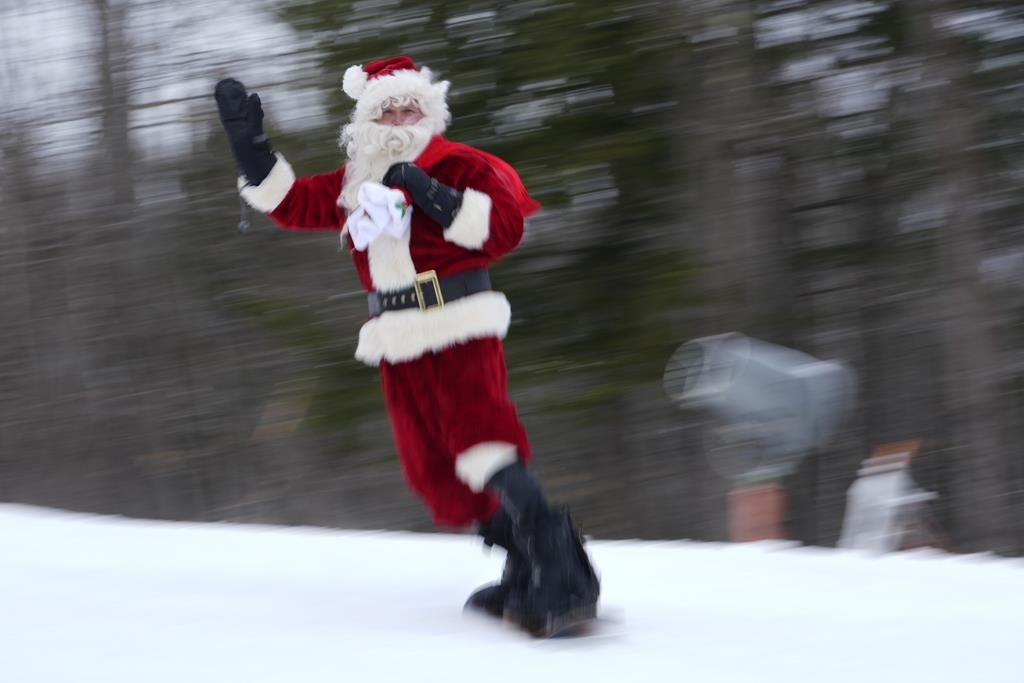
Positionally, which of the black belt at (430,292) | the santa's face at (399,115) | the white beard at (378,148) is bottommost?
the black belt at (430,292)

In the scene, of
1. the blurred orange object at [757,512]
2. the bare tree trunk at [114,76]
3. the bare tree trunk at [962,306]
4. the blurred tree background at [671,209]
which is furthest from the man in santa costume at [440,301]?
the bare tree trunk at [114,76]

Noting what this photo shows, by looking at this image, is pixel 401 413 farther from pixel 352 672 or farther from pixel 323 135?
pixel 323 135

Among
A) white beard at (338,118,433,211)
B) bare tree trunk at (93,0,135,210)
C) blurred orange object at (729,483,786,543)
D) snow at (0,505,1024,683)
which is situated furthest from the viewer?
bare tree trunk at (93,0,135,210)

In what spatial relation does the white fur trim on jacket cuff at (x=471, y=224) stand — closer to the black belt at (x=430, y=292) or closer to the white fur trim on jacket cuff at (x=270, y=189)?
the black belt at (x=430, y=292)

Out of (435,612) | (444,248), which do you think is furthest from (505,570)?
(444,248)

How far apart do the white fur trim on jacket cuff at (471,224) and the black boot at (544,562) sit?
0.55 meters

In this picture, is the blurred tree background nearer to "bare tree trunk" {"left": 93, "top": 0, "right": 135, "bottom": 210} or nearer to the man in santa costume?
"bare tree trunk" {"left": 93, "top": 0, "right": 135, "bottom": 210}

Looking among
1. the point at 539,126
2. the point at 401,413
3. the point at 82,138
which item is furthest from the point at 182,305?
the point at 401,413

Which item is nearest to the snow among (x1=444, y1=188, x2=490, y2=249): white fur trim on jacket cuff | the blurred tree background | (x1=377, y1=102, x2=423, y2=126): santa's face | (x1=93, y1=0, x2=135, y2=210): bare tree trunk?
(x1=444, y1=188, x2=490, y2=249): white fur trim on jacket cuff

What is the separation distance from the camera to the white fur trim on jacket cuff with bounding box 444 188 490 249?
2705 mm

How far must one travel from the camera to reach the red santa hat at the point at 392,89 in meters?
2.80

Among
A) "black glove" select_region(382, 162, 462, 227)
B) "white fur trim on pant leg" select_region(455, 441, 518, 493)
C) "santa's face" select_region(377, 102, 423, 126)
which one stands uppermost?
"santa's face" select_region(377, 102, 423, 126)

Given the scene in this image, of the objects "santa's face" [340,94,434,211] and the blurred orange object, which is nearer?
"santa's face" [340,94,434,211]

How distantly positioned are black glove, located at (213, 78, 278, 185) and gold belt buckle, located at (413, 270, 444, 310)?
1.59ft
